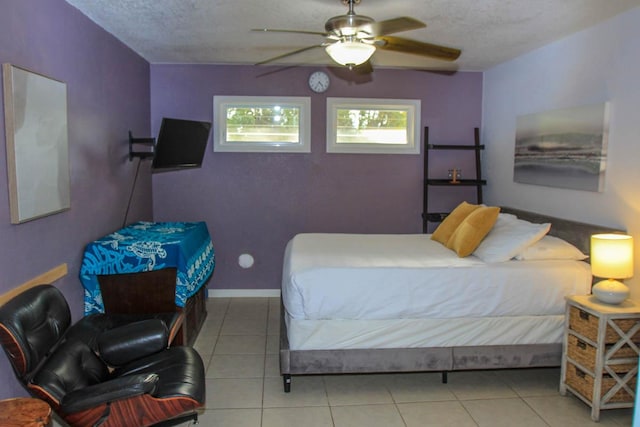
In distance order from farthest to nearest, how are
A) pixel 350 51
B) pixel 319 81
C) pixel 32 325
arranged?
pixel 319 81 < pixel 350 51 < pixel 32 325

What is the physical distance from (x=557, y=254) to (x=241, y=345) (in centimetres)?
248

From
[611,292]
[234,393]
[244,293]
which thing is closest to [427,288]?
[611,292]

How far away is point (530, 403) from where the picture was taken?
315cm

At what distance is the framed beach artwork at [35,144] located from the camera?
8.18 feet

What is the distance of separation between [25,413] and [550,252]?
3.19 meters

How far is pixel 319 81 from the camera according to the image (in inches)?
206

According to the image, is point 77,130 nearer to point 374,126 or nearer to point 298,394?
point 298,394

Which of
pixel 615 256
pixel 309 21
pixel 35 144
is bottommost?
pixel 615 256

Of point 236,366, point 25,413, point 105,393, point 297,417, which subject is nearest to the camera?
point 25,413

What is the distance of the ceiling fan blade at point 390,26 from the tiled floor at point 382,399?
2203 mm

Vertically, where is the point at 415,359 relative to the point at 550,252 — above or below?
below

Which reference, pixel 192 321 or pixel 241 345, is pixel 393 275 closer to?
pixel 241 345

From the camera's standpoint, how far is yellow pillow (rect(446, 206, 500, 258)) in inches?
144

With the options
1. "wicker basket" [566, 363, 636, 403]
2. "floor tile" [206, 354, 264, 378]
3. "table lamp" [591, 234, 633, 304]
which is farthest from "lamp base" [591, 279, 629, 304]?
"floor tile" [206, 354, 264, 378]
